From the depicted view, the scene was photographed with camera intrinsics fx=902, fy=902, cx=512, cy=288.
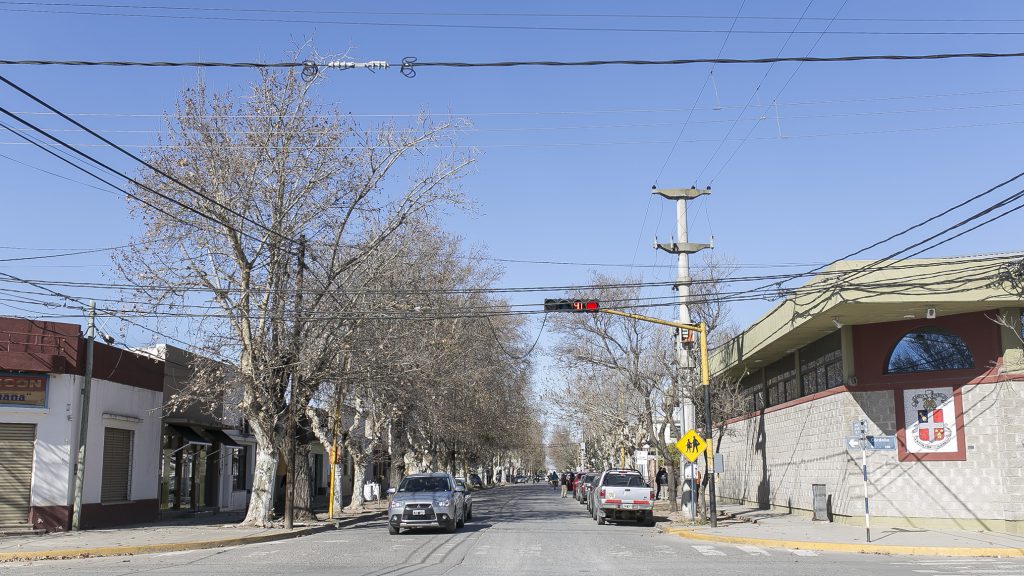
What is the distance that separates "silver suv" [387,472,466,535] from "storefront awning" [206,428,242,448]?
1192 cm

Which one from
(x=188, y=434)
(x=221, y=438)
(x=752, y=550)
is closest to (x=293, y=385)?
(x=188, y=434)

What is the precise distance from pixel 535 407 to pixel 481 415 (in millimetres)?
15882

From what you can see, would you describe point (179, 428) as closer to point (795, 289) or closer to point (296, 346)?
point (296, 346)

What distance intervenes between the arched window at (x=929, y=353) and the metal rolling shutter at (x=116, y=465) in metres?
22.4

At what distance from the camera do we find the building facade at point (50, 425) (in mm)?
23500

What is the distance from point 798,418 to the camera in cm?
2962

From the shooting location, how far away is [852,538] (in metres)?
20.8

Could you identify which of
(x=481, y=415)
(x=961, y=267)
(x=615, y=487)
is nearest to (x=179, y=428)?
(x=615, y=487)

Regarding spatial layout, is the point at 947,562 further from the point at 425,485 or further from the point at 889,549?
the point at 425,485

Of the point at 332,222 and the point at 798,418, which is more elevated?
the point at 332,222

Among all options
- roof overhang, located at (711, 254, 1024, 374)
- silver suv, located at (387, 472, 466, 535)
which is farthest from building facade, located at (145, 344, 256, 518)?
roof overhang, located at (711, 254, 1024, 374)

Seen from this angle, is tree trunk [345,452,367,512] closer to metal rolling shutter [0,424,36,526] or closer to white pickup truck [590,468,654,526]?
white pickup truck [590,468,654,526]

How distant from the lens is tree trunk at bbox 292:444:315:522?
29.1 metres

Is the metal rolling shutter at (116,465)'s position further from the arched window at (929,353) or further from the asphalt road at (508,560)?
the arched window at (929,353)
